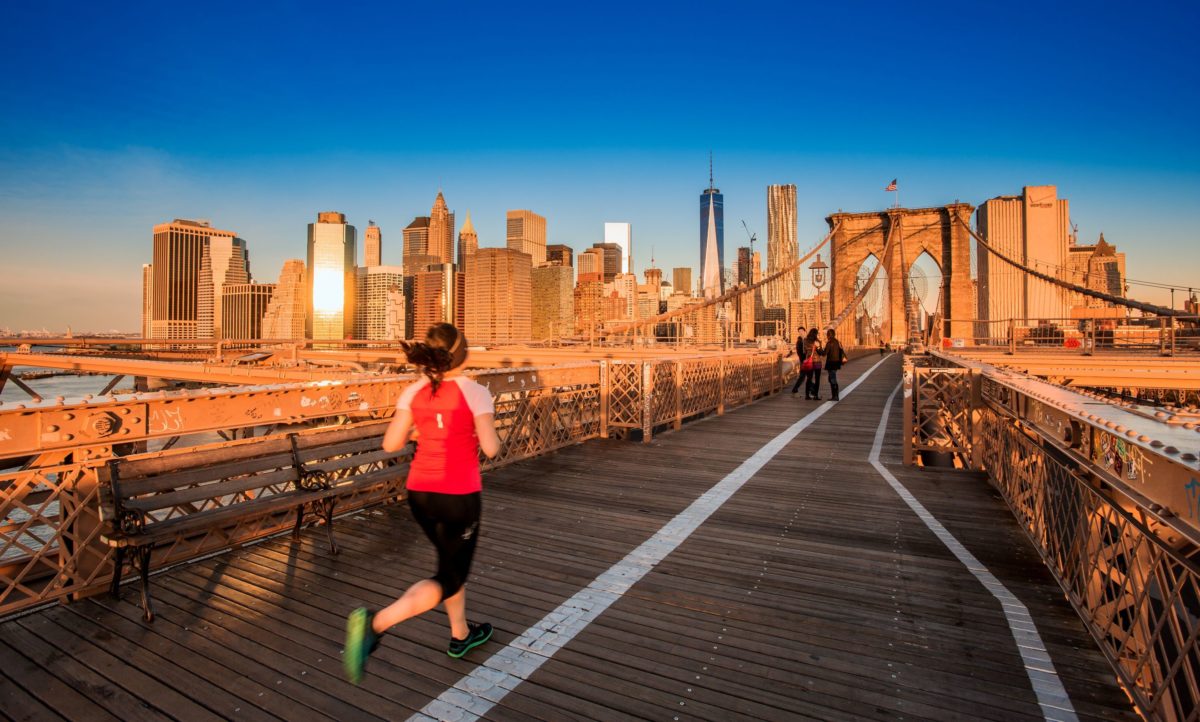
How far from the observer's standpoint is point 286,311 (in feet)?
620

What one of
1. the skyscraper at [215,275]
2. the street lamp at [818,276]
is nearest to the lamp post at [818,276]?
the street lamp at [818,276]

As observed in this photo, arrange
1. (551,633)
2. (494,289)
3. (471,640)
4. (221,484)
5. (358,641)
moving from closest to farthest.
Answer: (358,641) → (471,640) → (551,633) → (221,484) → (494,289)

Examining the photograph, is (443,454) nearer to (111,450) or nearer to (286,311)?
(111,450)

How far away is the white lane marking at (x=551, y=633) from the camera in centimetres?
312

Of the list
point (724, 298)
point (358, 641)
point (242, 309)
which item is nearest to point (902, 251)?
point (724, 298)

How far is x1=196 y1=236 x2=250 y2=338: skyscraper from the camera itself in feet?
581

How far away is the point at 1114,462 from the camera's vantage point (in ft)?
10.0

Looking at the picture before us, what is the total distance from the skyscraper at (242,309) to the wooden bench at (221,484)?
657ft

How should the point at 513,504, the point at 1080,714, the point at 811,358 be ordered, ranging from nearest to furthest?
the point at 1080,714 → the point at 513,504 → the point at 811,358

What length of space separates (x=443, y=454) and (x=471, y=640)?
1.20 m

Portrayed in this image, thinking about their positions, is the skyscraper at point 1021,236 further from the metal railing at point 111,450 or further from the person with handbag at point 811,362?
the metal railing at point 111,450

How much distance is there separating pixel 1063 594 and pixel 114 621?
6.40 meters

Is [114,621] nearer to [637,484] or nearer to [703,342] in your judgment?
[637,484]

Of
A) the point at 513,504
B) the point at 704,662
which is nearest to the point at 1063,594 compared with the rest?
the point at 704,662
